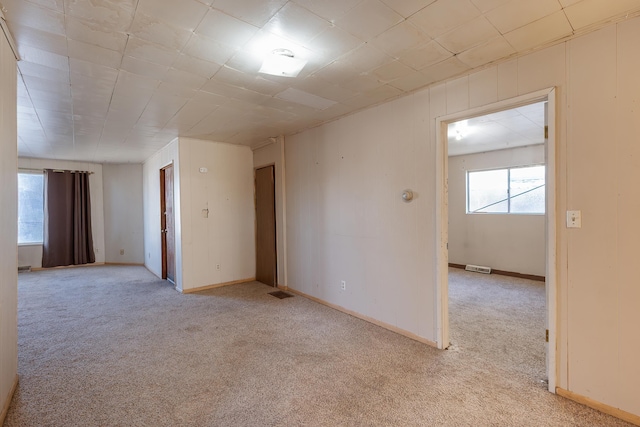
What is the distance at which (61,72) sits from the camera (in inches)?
95.5

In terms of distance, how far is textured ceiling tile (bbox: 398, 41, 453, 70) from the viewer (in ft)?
6.99

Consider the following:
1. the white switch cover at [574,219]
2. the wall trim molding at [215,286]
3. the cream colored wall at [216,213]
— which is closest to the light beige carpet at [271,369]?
the wall trim molding at [215,286]

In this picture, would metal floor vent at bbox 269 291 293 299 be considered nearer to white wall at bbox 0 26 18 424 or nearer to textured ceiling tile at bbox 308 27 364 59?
white wall at bbox 0 26 18 424

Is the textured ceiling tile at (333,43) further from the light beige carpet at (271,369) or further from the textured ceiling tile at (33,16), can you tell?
the light beige carpet at (271,369)

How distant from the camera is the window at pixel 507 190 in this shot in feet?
17.6

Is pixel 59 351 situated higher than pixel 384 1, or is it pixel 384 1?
pixel 384 1

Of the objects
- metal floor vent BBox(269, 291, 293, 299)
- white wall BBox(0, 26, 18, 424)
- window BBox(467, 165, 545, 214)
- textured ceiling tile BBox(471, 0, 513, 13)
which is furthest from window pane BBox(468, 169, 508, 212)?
white wall BBox(0, 26, 18, 424)

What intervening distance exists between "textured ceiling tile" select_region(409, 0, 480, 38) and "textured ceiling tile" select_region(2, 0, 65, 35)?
2.09 metres

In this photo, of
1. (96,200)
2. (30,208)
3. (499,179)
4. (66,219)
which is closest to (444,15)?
(499,179)

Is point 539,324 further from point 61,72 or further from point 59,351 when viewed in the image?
point 61,72

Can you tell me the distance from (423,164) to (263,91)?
5.49 ft

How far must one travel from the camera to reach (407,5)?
169cm

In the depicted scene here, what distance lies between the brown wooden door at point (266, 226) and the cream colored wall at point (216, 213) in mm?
163

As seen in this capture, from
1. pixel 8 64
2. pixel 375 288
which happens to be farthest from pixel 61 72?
pixel 375 288
